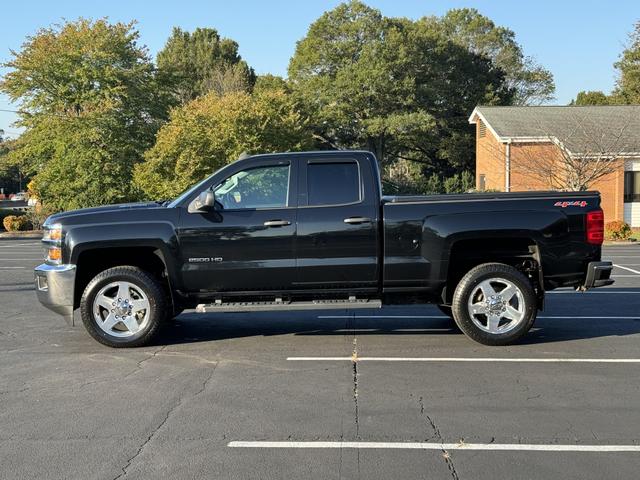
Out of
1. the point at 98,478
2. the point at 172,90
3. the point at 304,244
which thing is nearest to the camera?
the point at 98,478

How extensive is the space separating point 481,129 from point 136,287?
28094 mm

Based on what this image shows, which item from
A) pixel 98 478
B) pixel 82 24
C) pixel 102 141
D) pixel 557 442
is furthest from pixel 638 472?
pixel 82 24

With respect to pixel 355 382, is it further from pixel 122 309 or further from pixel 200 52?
pixel 200 52

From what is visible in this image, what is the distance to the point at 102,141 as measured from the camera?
3073 centimetres

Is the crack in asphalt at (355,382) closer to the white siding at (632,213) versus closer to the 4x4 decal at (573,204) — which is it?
the 4x4 decal at (573,204)

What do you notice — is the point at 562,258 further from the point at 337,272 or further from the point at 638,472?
the point at 638,472

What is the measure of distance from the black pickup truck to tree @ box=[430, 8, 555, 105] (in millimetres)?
58619

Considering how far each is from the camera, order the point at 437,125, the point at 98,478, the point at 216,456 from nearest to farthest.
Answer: the point at 98,478
the point at 216,456
the point at 437,125

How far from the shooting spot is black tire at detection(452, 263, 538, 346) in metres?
7.04

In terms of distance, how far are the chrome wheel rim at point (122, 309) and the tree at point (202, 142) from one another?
17836 mm

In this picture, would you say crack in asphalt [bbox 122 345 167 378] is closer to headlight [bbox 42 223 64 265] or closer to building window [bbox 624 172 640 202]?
headlight [bbox 42 223 64 265]

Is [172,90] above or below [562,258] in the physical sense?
above

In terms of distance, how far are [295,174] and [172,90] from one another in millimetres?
30873

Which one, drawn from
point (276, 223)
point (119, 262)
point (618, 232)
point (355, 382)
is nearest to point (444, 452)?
point (355, 382)
